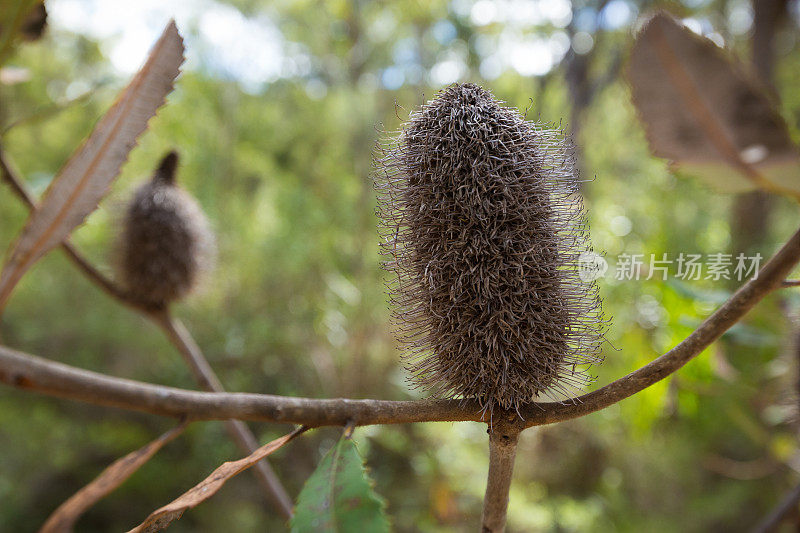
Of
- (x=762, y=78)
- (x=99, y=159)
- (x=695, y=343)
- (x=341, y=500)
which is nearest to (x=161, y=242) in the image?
(x=99, y=159)

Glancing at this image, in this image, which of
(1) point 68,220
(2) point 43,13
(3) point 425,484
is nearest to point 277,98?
(3) point 425,484

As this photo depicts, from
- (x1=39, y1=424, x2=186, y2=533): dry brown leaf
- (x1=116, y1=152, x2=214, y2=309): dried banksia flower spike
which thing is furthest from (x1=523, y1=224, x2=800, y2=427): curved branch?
(x1=116, y1=152, x2=214, y2=309): dried banksia flower spike

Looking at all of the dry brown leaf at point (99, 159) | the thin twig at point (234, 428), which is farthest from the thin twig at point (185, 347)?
the dry brown leaf at point (99, 159)

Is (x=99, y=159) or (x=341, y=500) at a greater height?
(x=99, y=159)

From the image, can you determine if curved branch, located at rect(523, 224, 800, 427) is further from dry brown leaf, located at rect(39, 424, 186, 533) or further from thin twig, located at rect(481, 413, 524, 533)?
dry brown leaf, located at rect(39, 424, 186, 533)

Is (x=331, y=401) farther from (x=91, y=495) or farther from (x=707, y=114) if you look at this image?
(x=707, y=114)

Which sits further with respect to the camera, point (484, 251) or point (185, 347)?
point (185, 347)

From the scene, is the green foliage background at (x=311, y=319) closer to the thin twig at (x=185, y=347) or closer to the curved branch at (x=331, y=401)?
Answer: the thin twig at (x=185, y=347)
